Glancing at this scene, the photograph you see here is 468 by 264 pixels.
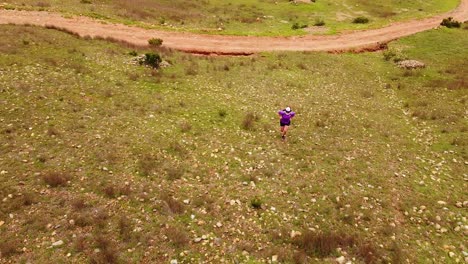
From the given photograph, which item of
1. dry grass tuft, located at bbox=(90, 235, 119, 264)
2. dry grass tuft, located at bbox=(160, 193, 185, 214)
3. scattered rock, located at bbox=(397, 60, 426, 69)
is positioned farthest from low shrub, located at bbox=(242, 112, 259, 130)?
scattered rock, located at bbox=(397, 60, 426, 69)

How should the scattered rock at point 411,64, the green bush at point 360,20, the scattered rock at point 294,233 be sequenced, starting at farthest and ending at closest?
the green bush at point 360,20, the scattered rock at point 411,64, the scattered rock at point 294,233

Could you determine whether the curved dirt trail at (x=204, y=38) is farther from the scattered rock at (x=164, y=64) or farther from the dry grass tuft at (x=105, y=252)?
the dry grass tuft at (x=105, y=252)

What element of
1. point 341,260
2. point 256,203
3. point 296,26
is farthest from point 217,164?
point 296,26

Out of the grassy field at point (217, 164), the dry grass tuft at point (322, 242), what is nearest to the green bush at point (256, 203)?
the grassy field at point (217, 164)

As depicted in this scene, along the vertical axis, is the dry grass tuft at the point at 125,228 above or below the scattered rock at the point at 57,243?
above

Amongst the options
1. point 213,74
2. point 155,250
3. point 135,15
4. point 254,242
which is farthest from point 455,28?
point 155,250

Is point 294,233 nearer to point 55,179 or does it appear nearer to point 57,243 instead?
point 57,243
